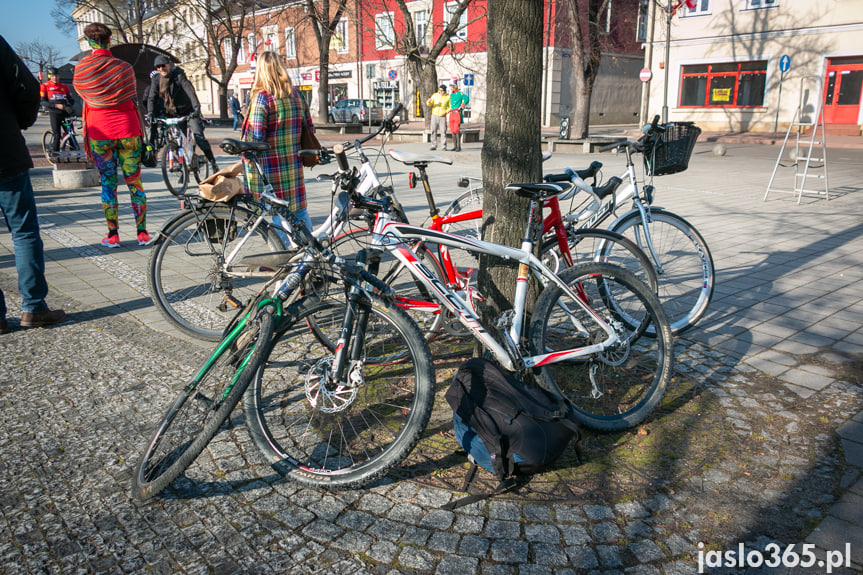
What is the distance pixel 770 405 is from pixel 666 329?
851 millimetres

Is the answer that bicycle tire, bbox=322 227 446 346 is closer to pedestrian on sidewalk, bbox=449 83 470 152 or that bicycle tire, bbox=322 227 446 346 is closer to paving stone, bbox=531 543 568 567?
paving stone, bbox=531 543 568 567

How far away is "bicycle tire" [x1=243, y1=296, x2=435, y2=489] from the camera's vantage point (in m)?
2.60

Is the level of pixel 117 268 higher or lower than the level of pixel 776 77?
lower

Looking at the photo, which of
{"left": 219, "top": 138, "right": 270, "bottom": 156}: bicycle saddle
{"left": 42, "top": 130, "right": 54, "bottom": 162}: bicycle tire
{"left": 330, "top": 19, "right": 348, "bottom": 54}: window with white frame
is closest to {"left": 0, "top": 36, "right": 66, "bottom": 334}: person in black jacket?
{"left": 219, "top": 138, "right": 270, "bottom": 156}: bicycle saddle

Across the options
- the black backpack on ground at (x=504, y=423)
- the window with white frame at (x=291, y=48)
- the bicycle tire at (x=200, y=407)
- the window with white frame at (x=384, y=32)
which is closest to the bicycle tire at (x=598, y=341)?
the black backpack on ground at (x=504, y=423)

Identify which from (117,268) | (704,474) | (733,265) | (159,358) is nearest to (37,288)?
(159,358)

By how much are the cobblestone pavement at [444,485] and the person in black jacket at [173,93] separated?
21.8 feet

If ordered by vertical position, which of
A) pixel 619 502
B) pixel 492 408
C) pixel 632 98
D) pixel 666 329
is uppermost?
pixel 632 98

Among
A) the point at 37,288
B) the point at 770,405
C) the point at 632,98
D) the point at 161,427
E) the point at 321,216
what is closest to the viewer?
the point at 161,427

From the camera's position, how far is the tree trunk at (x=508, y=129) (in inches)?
133

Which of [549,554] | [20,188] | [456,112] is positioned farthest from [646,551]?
[456,112]

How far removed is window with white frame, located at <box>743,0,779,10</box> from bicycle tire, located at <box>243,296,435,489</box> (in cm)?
3396

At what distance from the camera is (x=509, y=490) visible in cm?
271

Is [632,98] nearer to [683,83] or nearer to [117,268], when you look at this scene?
[683,83]
